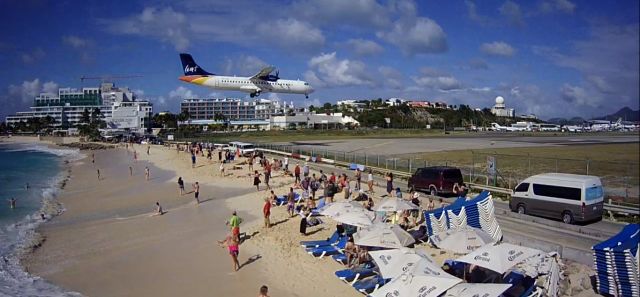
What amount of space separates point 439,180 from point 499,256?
13883 mm

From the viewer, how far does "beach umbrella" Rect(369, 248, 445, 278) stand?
11.1m

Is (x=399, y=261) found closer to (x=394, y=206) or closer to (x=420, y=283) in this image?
(x=420, y=283)

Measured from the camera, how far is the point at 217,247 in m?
17.8

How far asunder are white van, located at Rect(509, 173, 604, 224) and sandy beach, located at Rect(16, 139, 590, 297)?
5.31 metres

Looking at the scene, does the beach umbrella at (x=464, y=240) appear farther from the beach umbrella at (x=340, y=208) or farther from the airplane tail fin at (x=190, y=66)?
the airplane tail fin at (x=190, y=66)

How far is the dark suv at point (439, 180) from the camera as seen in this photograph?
24.1m

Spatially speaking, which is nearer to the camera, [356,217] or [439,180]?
[356,217]

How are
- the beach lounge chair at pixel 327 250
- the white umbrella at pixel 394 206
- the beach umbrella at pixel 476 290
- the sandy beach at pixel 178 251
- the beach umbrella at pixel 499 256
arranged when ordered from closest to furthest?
1. the beach umbrella at pixel 476 290
2. the beach umbrella at pixel 499 256
3. the sandy beach at pixel 178 251
4. the beach lounge chair at pixel 327 250
5. the white umbrella at pixel 394 206

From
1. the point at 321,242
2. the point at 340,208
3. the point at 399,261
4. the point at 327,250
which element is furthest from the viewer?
the point at 340,208

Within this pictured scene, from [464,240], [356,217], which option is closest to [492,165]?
[356,217]

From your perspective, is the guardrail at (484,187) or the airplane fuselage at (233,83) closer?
the guardrail at (484,187)

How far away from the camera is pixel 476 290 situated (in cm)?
974

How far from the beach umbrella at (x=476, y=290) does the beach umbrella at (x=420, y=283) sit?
123 millimetres

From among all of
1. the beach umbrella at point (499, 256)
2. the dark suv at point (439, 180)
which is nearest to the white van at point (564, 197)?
the dark suv at point (439, 180)
